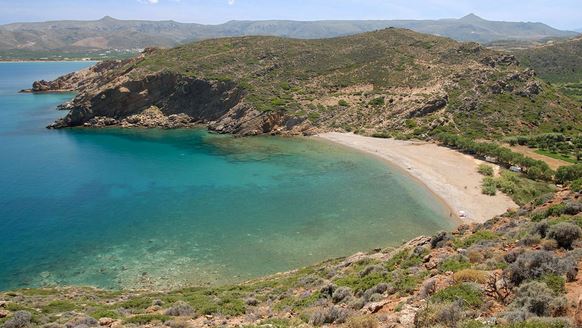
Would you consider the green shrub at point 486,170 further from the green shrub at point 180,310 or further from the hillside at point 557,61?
the hillside at point 557,61

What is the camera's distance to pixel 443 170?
59281mm

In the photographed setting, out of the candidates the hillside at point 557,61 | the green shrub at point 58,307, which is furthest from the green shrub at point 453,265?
the hillside at point 557,61

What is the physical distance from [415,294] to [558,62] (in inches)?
7417

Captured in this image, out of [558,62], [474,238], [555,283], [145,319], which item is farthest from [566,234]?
[558,62]

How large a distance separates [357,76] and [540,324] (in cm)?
9331

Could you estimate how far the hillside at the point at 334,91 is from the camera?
273 ft

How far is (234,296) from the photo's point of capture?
76.9 feet

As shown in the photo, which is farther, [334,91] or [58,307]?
[334,91]

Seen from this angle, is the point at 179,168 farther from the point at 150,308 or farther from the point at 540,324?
the point at 540,324

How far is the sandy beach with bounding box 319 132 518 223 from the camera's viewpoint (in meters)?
46.3

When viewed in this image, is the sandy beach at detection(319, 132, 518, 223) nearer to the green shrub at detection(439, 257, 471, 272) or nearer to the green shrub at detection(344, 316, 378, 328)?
the green shrub at detection(439, 257, 471, 272)

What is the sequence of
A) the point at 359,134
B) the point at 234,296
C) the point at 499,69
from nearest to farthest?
the point at 234,296 < the point at 359,134 < the point at 499,69

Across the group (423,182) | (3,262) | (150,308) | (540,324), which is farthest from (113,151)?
(540,324)

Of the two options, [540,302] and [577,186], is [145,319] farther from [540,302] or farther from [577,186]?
[577,186]
